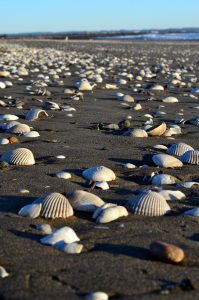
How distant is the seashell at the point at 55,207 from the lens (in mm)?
2707

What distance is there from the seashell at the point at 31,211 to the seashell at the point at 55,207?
4 cm

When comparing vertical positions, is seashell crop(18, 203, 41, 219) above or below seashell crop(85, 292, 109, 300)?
below

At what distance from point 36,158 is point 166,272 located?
2091 mm

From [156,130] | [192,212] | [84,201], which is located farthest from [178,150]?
[84,201]

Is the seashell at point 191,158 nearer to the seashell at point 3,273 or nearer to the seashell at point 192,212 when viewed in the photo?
the seashell at point 192,212

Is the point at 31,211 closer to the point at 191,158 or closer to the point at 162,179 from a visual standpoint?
the point at 162,179

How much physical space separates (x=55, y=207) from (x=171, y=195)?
30.7 inches

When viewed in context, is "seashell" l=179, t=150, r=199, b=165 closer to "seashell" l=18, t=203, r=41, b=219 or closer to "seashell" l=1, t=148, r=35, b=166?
"seashell" l=1, t=148, r=35, b=166

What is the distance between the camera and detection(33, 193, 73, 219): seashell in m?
2.71

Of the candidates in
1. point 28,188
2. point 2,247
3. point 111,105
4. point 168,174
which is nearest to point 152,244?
point 2,247

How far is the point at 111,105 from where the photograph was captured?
7.09 metres

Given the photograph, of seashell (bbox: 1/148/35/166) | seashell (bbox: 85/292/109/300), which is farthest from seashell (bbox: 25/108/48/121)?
seashell (bbox: 85/292/109/300)

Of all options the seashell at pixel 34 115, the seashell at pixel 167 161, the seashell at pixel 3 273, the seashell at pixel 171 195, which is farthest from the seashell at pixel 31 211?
the seashell at pixel 34 115

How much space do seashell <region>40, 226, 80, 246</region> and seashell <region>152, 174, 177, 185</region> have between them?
3.67ft
